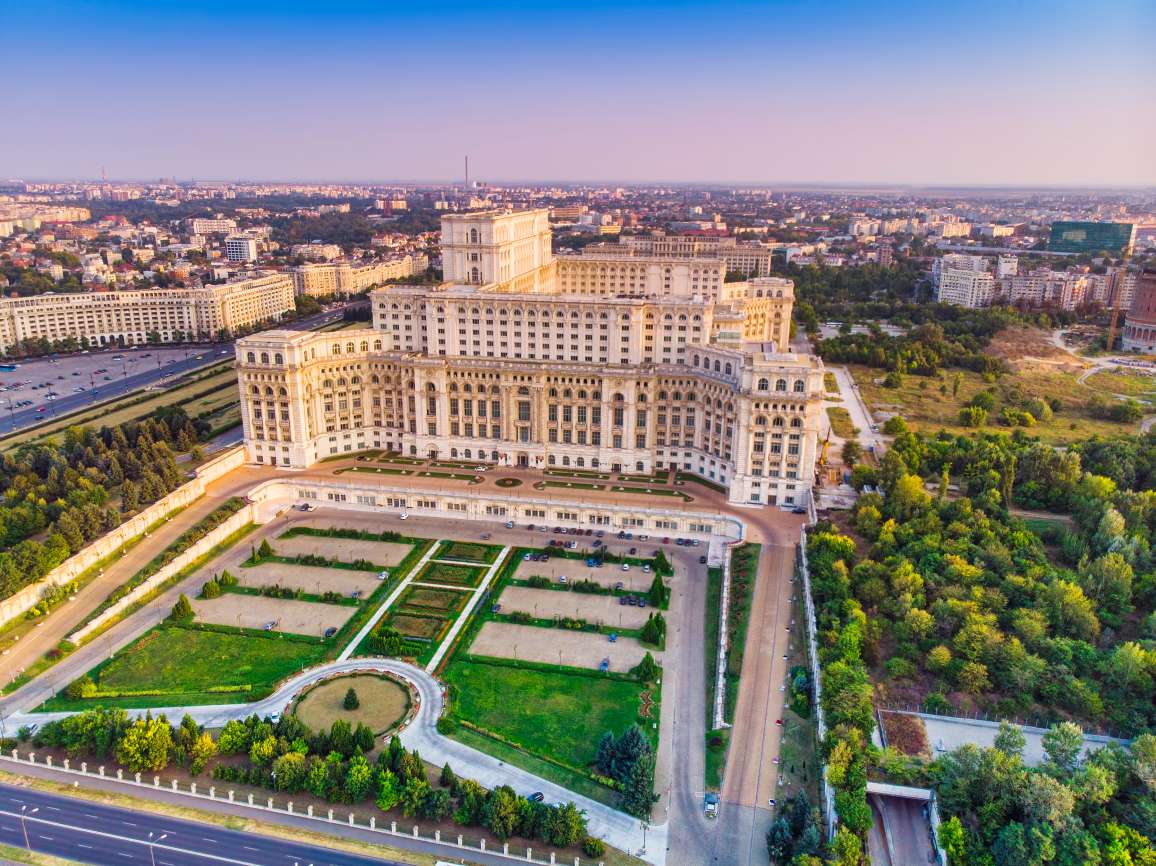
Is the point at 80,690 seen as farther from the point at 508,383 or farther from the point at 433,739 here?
the point at 508,383

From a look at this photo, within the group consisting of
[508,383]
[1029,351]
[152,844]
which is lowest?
[152,844]

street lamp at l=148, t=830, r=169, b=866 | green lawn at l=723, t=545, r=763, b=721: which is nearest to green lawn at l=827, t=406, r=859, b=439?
green lawn at l=723, t=545, r=763, b=721

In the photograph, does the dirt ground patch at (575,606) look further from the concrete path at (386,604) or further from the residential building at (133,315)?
the residential building at (133,315)

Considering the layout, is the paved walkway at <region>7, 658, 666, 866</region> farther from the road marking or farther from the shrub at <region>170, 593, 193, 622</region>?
the shrub at <region>170, 593, 193, 622</region>

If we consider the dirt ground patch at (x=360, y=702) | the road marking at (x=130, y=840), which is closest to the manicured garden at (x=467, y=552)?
the dirt ground patch at (x=360, y=702)

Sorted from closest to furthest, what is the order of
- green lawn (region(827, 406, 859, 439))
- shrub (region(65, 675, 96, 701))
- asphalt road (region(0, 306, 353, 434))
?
shrub (region(65, 675, 96, 701))
green lawn (region(827, 406, 859, 439))
asphalt road (region(0, 306, 353, 434))

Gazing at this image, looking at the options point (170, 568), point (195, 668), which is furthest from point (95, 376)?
point (195, 668)

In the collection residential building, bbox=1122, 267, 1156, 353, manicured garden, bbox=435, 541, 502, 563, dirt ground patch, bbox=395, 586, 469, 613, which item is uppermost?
residential building, bbox=1122, 267, 1156, 353
